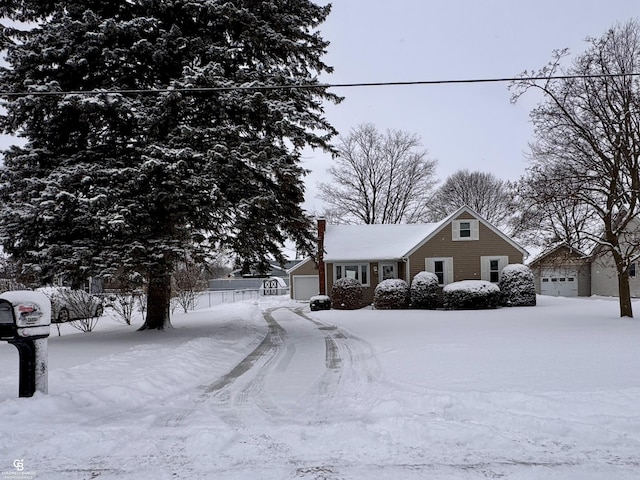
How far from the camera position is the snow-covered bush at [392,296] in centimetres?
2406

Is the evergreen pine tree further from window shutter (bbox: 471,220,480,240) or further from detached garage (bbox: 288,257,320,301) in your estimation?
detached garage (bbox: 288,257,320,301)

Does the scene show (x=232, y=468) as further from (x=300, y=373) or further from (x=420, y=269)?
(x=420, y=269)

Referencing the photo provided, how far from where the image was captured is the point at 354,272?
28.8 meters

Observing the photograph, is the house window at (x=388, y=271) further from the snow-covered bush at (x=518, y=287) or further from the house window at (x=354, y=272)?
the snow-covered bush at (x=518, y=287)

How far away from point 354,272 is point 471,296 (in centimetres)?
802

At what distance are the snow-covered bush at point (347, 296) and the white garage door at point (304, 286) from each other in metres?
9.26

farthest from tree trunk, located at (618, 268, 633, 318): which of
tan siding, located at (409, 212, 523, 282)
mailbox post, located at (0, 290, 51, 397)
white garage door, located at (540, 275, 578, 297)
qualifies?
white garage door, located at (540, 275, 578, 297)

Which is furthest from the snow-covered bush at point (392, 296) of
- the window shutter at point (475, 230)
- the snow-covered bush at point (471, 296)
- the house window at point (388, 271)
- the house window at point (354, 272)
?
the window shutter at point (475, 230)

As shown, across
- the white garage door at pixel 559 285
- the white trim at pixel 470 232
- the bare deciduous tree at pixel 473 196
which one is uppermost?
the bare deciduous tree at pixel 473 196

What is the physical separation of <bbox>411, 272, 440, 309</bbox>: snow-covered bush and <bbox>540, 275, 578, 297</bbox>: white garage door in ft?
45.3

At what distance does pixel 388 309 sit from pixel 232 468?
816 inches

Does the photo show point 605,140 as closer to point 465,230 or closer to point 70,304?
point 465,230

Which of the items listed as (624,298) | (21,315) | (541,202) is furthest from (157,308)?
(624,298)

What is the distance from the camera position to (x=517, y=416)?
493cm
